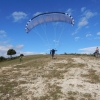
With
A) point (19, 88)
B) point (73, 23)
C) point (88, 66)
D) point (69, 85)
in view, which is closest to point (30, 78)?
point (19, 88)

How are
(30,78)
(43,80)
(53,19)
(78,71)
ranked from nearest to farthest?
(43,80), (30,78), (78,71), (53,19)

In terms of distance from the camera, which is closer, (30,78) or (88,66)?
(30,78)

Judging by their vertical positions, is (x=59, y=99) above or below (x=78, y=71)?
below

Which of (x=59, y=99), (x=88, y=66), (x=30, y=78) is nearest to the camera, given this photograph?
(x=59, y=99)

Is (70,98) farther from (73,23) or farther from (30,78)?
(73,23)

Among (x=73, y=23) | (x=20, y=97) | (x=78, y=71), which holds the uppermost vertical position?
(x=73, y=23)

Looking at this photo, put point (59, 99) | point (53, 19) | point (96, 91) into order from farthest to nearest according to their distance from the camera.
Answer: point (53, 19) < point (96, 91) < point (59, 99)

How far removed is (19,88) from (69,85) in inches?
223

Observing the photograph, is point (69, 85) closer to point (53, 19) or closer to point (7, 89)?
point (7, 89)

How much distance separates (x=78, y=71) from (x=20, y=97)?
39.1ft

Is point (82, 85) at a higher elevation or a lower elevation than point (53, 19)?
lower

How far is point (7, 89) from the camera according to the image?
64.0 ft

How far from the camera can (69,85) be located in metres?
20.0

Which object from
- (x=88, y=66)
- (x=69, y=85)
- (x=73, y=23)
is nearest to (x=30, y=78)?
(x=69, y=85)
